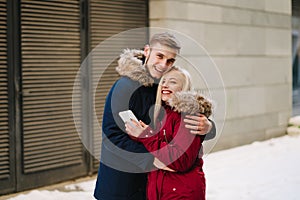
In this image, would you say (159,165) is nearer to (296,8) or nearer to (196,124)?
(196,124)

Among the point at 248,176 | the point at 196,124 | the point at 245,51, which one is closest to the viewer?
the point at 196,124

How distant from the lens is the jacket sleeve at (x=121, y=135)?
10.3ft

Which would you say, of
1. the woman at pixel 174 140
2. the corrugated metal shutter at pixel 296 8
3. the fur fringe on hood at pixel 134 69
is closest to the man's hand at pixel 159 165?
→ the woman at pixel 174 140

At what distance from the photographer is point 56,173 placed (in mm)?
6613

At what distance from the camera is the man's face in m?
3.15

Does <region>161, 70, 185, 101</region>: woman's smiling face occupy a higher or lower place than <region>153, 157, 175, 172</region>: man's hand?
higher

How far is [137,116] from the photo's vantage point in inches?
128

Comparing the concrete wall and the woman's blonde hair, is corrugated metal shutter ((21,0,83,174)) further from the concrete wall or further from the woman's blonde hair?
the woman's blonde hair

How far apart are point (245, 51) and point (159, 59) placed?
6571 mm

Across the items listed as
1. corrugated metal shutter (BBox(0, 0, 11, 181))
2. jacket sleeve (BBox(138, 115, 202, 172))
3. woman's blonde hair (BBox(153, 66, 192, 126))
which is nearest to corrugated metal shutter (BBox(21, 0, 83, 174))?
corrugated metal shutter (BBox(0, 0, 11, 181))

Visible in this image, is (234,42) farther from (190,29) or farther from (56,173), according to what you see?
(56,173)

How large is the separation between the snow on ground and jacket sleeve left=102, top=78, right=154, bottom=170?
2794 millimetres

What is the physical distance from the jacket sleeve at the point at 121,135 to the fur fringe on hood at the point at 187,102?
30 centimetres

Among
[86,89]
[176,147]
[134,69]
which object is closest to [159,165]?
[176,147]
